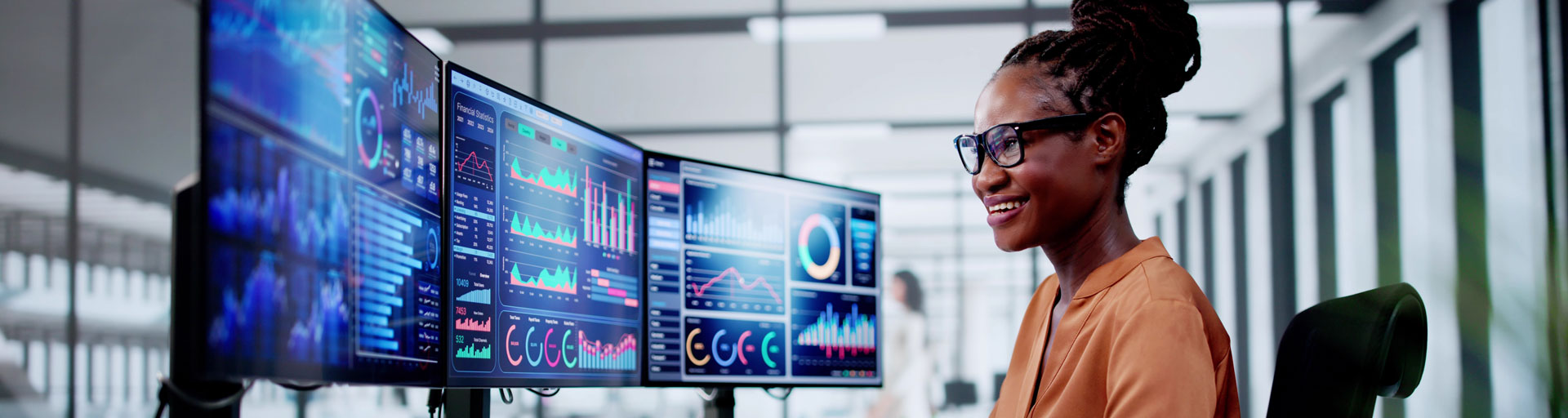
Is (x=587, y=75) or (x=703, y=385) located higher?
(x=587, y=75)

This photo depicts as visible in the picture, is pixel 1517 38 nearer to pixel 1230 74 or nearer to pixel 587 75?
pixel 1230 74

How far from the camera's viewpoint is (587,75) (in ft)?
15.8

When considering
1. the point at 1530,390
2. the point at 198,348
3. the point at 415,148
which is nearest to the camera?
the point at 198,348

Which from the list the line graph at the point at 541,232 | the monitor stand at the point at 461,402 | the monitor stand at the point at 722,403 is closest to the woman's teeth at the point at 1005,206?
the line graph at the point at 541,232

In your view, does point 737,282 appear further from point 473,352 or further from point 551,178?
point 473,352

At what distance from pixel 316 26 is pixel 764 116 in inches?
153

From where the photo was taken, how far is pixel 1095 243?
1323mm

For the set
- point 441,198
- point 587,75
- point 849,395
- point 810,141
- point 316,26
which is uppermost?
point 587,75

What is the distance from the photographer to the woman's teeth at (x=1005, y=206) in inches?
52.8

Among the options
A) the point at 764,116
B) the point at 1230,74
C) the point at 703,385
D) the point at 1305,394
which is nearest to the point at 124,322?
the point at 764,116

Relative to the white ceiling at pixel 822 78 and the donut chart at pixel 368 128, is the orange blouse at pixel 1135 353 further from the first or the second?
the white ceiling at pixel 822 78

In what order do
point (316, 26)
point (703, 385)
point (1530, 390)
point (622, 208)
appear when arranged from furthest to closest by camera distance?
point (1530, 390), point (703, 385), point (622, 208), point (316, 26)

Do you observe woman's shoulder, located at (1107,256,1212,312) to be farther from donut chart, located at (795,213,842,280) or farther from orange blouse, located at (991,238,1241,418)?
donut chart, located at (795,213,842,280)

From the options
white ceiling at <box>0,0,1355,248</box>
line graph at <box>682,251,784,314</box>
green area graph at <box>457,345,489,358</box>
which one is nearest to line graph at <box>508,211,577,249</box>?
green area graph at <box>457,345,489,358</box>
